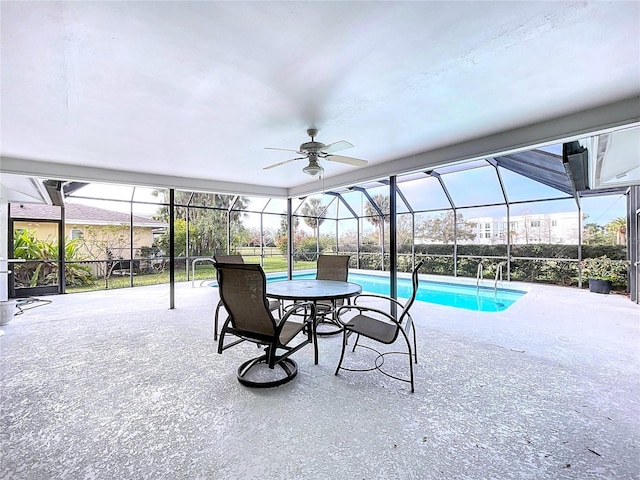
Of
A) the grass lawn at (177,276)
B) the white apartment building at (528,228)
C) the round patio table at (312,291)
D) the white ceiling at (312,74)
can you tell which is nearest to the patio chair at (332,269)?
the round patio table at (312,291)

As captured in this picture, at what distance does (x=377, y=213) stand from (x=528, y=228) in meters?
4.43

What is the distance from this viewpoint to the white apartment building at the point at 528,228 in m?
7.33

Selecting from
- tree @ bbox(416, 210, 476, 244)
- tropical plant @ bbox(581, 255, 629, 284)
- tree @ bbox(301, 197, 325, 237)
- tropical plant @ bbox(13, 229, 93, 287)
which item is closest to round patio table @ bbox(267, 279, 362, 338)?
tree @ bbox(416, 210, 476, 244)

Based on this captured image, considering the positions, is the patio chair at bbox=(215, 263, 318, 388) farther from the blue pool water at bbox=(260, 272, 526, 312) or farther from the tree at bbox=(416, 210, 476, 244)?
the tree at bbox=(416, 210, 476, 244)

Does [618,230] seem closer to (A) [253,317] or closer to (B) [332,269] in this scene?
(B) [332,269]

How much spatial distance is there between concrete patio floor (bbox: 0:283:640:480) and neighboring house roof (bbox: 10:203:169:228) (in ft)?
15.1

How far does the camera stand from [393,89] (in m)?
2.42

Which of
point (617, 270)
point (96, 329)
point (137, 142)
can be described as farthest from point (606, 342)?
point (96, 329)

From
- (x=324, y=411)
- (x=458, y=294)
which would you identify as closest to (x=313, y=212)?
(x=458, y=294)

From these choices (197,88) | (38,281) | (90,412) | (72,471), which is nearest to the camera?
(72,471)

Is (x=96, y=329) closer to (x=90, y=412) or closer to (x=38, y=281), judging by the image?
(x=90, y=412)

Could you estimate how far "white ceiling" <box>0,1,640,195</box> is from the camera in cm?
163

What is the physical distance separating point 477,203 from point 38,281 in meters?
11.7

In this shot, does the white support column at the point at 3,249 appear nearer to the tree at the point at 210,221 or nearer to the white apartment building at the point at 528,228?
the tree at the point at 210,221
